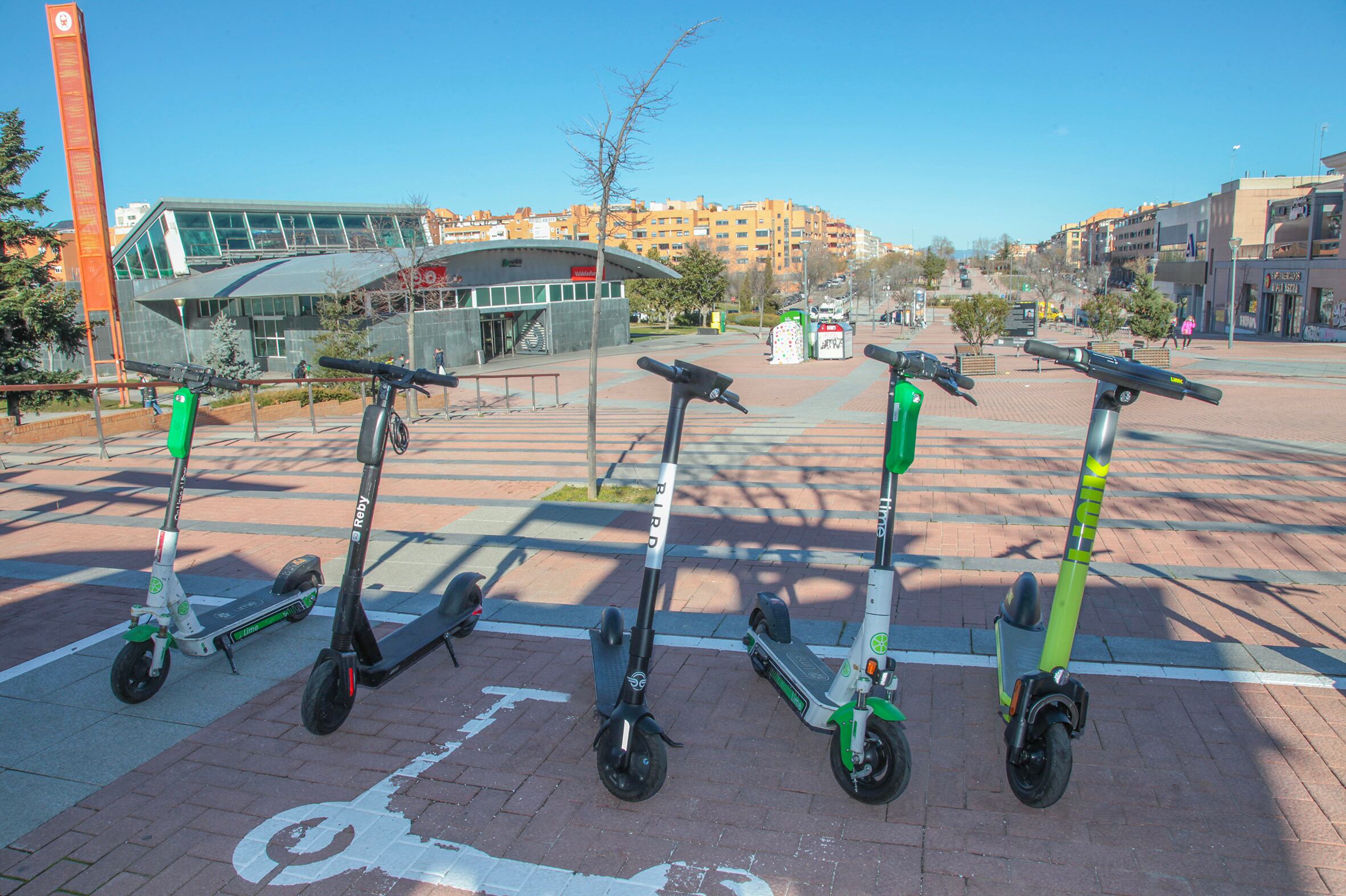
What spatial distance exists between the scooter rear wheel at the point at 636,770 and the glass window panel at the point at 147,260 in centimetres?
4498

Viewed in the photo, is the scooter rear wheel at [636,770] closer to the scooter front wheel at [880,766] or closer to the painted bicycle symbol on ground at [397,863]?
the painted bicycle symbol on ground at [397,863]

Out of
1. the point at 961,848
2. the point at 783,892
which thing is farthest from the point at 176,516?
the point at 961,848

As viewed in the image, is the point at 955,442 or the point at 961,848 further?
the point at 955,442

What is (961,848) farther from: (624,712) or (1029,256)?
(1029,256)

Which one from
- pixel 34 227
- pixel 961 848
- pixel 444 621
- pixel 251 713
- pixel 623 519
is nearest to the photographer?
pixel 961 848

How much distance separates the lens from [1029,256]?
11494 centimetres

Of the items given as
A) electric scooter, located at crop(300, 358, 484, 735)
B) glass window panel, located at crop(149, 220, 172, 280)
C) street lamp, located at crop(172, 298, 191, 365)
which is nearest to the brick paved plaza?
electric scooter, located at crop(300, 358, 484, 735)

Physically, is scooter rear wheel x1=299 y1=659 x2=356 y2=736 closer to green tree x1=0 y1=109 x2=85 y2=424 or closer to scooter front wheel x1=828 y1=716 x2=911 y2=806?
scooter front wheel x1=828 y1=716 x2=911 y2=806

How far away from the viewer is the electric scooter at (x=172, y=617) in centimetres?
442

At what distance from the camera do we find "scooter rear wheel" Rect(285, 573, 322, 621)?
5422 millimetres

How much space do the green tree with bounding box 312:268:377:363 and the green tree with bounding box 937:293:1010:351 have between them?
64.0 ft

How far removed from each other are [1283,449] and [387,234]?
1323 inches

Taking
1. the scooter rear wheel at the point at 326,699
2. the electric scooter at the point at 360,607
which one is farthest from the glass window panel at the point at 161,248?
the scooter rear wheel at the point at 326,699

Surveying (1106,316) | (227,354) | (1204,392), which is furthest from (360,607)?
(1106,316)
